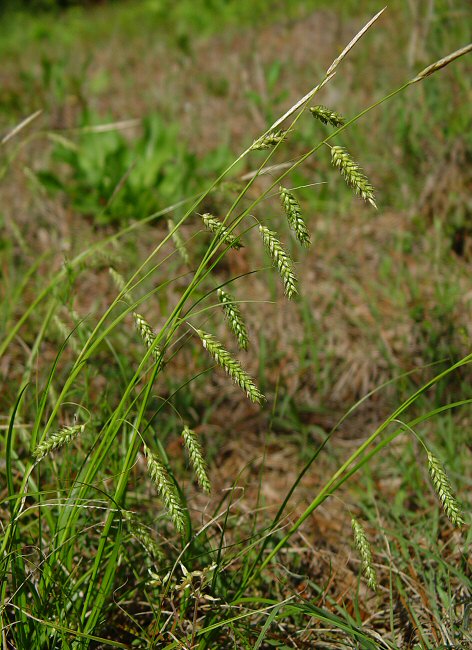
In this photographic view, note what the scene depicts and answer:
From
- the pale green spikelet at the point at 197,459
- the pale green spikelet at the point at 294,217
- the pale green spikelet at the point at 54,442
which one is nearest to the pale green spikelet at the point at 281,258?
the pale green spikelet at the point at 294,217

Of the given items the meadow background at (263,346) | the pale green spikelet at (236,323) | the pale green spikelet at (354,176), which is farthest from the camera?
the meadow background at (263,346)

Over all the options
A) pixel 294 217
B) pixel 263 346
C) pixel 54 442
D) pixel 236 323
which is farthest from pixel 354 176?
pixel 263 346

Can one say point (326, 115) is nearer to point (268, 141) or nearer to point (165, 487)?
point (268, 141)

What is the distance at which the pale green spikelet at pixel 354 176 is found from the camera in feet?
3.22

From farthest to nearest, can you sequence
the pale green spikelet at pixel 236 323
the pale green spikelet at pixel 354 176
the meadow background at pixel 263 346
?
1. the meadow background at pixel 263 346
2. the pale green spikelet at pixel 236 323
3. the pale green spikelet at pixel 354 176

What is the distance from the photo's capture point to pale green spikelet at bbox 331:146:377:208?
98cm

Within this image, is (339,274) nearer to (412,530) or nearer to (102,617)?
(412,530)

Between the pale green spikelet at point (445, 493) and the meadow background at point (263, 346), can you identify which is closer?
the pale green spikelet at point (445, 493)

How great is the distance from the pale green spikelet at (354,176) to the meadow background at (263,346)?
0.30m

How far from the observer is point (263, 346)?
2.36m

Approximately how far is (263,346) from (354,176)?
4.60 ft

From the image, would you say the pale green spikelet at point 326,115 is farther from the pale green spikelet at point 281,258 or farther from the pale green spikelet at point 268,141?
the pale green spikelet at point 281,258

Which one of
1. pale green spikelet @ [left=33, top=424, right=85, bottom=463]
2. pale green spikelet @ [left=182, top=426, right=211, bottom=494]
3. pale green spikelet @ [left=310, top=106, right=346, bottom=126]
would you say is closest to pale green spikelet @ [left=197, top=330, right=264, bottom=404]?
pale green spikelet @ [left=182, top=426, right=211, bottom=494]

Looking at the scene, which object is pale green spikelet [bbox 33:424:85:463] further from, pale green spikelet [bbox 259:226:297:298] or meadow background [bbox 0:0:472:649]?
pale green spikelet [bbox 259:226:297:298]
